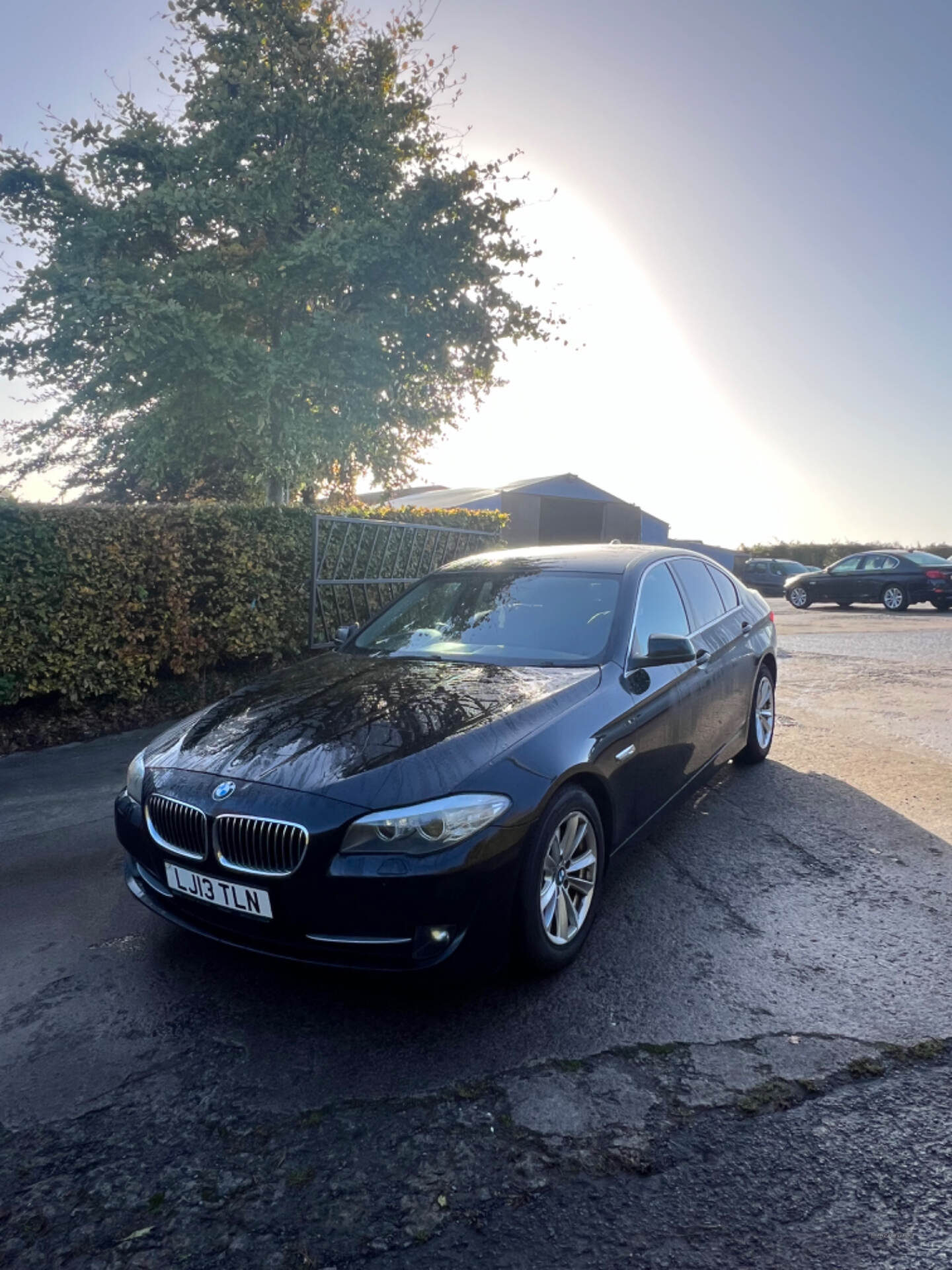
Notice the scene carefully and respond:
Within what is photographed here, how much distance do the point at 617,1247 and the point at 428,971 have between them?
957mm

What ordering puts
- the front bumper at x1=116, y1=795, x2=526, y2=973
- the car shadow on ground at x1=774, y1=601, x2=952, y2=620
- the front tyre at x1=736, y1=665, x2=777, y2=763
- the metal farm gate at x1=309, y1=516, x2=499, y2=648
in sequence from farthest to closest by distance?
1. the car shadow on ground at x1=774, y1=601, x2=952, y2=620
2. the metal farm gate at x1=309, y1=516, x2=499, y2=648
3. the front tyre at x1=736, y1=665, x2=777, y2=763
4. the front bumper at x1=116, y1=795, x2=526, y2=973

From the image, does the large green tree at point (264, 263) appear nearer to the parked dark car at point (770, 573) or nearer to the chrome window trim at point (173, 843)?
the chrome window trim at point (173, 843)

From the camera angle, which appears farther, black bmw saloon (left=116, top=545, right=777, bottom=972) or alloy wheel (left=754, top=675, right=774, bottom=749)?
alloy wheel (left=754, top=675, right=774, bottom=749)

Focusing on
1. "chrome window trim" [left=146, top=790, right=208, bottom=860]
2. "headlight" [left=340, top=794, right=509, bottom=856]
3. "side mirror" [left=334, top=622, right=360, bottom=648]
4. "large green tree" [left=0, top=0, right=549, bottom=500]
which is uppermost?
"large green tree" [left=0, top=0, right=549, bottom=500]

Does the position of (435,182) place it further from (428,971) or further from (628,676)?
(428,971)

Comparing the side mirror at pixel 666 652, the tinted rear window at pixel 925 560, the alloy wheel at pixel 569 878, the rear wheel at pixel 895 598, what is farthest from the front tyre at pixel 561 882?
the tinted rear window at pixel 925 560

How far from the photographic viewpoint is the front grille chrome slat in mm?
2664

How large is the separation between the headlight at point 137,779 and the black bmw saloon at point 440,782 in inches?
0.5

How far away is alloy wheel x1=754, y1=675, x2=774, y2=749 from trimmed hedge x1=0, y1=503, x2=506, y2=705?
198 inches

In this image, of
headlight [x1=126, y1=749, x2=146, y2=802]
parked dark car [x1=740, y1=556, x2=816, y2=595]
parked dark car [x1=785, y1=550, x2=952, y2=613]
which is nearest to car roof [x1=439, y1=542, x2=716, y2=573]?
headlight [x1=126, y1=749, x2=146, y2=802]

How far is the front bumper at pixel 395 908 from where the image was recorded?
259 centimetres

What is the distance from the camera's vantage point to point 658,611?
4.40 m

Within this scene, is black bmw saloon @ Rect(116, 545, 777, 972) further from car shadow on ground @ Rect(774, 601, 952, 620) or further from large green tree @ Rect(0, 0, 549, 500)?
car shadow on ground @ Rect(774, 601, 952, 620)

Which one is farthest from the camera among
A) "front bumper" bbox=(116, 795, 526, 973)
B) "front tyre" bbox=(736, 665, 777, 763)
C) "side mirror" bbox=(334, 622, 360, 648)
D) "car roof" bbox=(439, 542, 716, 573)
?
"front tyre" bbox=(736, 665, 777, 763)
